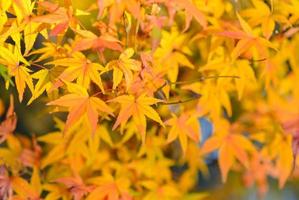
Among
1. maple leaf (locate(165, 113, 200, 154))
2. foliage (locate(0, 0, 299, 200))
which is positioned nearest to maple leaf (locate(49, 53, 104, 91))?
foliage (locate(0, 0, 299, 200))

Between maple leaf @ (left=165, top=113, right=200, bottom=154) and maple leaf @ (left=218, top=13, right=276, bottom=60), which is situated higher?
maple leaf @ (left=218, top=13, right=276, bottom=60)

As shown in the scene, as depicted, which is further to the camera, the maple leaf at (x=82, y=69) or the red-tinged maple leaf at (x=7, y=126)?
the red-tinged maple leaf at (x=7, y=126)

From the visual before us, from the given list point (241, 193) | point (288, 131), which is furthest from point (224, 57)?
point (241, 193)

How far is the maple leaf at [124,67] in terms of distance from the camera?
127 centimetres

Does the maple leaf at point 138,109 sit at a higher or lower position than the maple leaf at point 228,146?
higher

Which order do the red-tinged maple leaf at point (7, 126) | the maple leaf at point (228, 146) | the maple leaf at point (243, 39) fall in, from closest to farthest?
the maple leaf at point (243, 39) → the red-tinged maple leaf at point (7, 126) → the maple leaf at point (228, 146)

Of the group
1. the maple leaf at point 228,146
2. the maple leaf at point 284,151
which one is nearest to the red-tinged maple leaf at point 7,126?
the maple leaf at point 228,146

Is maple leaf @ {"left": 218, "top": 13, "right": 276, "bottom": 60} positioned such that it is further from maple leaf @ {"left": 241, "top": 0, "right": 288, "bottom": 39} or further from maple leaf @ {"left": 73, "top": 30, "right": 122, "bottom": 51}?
maple leaf @ {"left": 73, "top": 30, "right": 122, "bottom": 51}

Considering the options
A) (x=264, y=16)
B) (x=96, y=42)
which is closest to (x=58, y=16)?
(x=96, y=42)

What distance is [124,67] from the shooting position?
1.28 m

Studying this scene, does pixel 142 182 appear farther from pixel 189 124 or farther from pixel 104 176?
pixel 189 124

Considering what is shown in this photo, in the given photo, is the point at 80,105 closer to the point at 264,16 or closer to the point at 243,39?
the point at 243,39

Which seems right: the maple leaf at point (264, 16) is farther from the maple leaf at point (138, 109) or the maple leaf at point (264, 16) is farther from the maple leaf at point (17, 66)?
the maple leaf at point (17, 66)

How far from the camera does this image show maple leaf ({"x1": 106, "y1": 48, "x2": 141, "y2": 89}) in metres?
1.27
